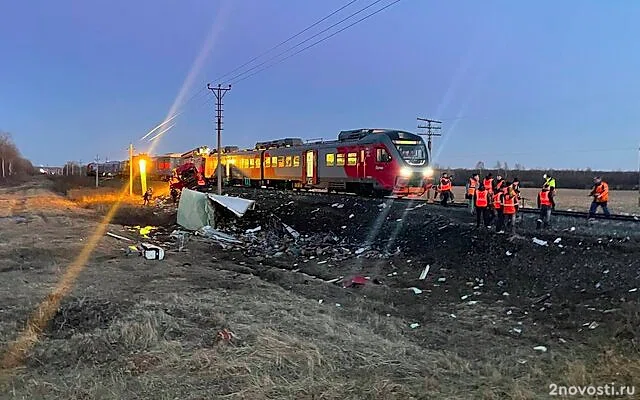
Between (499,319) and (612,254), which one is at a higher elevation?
(612,254)

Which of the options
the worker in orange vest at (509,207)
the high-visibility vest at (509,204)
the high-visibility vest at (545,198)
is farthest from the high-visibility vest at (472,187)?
the high-visibility vest at (509,204)

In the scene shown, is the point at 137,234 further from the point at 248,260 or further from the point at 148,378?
the point at 148,378

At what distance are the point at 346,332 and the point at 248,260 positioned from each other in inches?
349

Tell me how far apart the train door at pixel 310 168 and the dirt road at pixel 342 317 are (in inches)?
481

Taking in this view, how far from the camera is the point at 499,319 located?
9500mm

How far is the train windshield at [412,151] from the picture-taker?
24406 millimetres

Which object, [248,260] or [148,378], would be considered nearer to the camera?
[148,378]

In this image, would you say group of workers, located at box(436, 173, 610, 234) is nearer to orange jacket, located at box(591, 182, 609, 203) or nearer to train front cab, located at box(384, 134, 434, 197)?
orange jacket, located at box(591, 182, 609, 203)

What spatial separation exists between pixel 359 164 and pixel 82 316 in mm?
18327

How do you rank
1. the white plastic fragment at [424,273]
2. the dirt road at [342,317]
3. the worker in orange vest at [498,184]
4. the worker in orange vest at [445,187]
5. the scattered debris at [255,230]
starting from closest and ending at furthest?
1. the dirt road at [342,317]
2. the white plastic fragment at [424,273]
3. the worker in orange vest at [498,184]
4. the scattered debris at [255,230]
5. the worker in orange vest at [445,187]

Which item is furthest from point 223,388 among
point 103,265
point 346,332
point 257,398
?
point 103,265

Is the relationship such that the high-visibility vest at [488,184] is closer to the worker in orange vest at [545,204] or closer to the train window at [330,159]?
the worker in orange vest at [545,204]

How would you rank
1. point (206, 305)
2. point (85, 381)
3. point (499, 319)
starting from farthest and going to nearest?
point (499, 319)
point (206, 305)
point (85, 381)

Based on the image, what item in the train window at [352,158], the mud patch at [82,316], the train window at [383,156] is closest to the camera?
the mud patch at [82,316]
